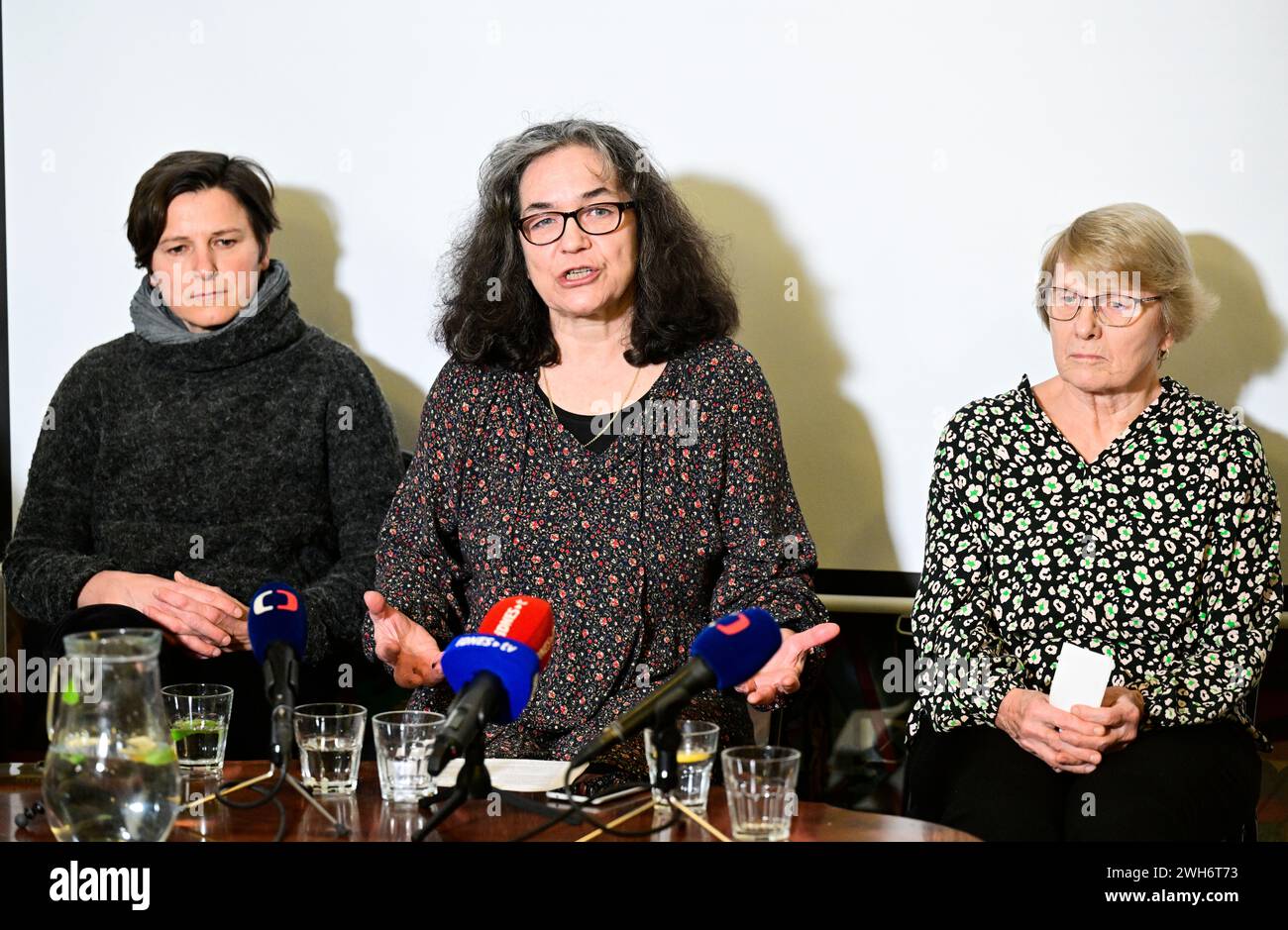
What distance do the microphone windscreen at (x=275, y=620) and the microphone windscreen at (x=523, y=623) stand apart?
0.22 metres

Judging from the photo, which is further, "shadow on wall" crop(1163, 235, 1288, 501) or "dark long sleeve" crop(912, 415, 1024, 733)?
"shadow on wall" crop(1163, 235, 1288, 501)

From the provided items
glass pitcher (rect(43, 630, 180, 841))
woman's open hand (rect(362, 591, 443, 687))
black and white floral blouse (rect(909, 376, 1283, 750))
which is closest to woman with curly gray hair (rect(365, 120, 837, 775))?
woman's open hand (rect(362, 591, 443, 687))

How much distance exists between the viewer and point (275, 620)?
1467 mm

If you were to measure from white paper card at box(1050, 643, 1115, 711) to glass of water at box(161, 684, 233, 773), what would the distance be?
114 centimetres

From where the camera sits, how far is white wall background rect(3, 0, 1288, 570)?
8.14ft

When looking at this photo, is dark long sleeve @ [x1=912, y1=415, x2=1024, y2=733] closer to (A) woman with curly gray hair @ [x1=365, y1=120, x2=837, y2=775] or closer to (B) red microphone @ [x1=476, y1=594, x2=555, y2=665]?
(A) woman with curly gray hair @ [x1=365, y1=120, x2=837, y2=775]

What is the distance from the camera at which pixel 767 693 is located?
197cm

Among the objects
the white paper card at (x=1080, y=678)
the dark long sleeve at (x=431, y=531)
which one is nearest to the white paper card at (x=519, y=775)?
the dark long sleeve at (x=431, y=531)

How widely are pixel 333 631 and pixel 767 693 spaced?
2.71ft

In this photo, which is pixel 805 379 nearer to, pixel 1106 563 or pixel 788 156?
pixel 788 156

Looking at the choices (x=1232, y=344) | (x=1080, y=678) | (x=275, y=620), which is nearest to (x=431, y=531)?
(x=275, y=620)
